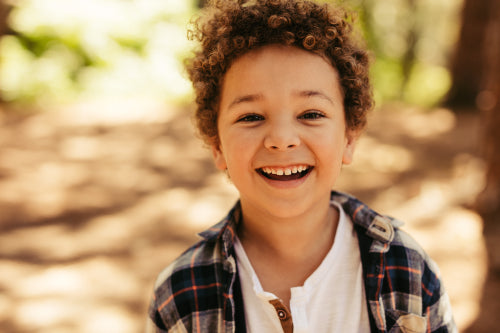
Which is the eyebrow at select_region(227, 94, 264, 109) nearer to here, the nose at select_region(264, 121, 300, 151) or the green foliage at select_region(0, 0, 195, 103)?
the nose at select_region(264, 121, 300, 151)

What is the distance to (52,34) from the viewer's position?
788cm

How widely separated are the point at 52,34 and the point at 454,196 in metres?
6.72

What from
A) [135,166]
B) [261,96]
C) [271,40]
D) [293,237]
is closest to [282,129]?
[261,96]

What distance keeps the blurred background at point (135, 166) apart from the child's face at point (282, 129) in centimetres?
62

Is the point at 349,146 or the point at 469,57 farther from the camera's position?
the point at 469,57

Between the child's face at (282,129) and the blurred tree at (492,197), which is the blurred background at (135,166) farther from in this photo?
the child's face at (282,129)

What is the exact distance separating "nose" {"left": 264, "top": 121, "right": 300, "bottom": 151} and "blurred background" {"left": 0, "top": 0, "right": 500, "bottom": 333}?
75 centimetres

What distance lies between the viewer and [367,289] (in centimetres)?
150

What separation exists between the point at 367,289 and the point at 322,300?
15 cm

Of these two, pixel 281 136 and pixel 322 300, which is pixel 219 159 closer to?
pixel 281 136

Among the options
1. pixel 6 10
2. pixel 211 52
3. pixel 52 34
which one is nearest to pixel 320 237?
pixel 211 52

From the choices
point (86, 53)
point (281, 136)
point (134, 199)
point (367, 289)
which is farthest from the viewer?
point (86, 53)

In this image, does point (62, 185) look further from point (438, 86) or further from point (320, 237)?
point (438, 86)

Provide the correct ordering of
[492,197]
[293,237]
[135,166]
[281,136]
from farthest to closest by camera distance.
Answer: [135,166] < [492,197] < [293,237] < [281,136]
